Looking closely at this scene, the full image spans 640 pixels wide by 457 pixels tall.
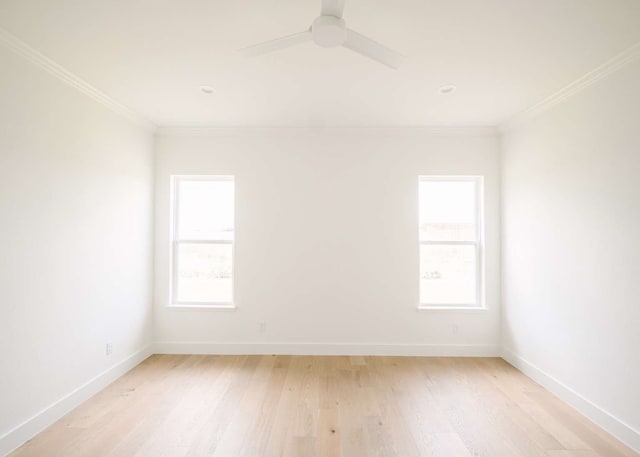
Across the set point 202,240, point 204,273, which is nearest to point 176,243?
point 202,240

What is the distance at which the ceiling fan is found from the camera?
5.70ft

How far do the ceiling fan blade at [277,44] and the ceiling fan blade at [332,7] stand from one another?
0.13 metres

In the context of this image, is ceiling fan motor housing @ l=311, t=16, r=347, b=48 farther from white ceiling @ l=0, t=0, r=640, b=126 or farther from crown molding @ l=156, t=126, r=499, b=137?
crown molding @ l=156, t=126, r=499, b=137

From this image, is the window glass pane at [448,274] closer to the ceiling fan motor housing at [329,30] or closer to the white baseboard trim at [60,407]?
the ceiling fan motor housing at [329,30]

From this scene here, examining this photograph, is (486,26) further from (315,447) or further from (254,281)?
(254,281)

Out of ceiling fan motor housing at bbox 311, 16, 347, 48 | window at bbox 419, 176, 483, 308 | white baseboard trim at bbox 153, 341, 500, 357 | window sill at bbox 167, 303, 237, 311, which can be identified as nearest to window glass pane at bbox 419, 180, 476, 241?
window at bbox 419, 176, 483, 308

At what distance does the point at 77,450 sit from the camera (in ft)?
7.50

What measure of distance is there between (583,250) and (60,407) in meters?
4.43

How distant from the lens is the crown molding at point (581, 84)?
239 cm

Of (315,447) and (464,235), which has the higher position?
(464,235)

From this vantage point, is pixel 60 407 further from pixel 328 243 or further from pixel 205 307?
pixel 328 243

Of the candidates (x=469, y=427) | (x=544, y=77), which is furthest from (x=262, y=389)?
(x=544, y=77)

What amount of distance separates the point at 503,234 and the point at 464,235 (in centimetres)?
43

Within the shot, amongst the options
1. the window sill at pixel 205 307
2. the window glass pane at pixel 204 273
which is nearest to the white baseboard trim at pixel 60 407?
the window sill at pixel 205 307
